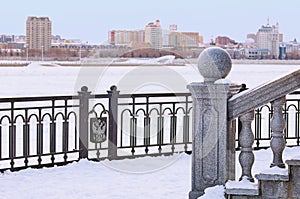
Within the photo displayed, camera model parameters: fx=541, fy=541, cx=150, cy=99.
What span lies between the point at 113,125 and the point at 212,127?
4.16 meters

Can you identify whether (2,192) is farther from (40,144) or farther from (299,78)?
(299,78)

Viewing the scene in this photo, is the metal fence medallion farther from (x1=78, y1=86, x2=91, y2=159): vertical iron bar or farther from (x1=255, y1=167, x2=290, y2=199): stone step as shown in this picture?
(x1=255, y1=167, x2=290, y2=199): stone step

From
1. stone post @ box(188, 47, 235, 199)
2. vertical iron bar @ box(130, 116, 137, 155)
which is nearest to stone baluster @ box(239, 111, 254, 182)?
stone post @ box(188, 47, 235, 199)

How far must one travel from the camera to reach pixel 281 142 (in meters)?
5.45

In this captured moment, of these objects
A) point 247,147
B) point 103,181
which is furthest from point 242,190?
point 103,181

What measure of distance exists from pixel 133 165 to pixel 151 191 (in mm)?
1923

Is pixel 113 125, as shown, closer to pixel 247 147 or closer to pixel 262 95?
pixel 247 147

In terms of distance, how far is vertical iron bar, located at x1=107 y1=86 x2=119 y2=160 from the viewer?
9852 millimetres

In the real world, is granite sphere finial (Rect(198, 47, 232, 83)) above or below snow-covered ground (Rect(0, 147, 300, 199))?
above

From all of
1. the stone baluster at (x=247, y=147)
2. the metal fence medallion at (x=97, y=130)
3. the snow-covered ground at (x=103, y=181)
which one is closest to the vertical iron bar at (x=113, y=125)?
the metal fence medallion at (x=97, y=130)

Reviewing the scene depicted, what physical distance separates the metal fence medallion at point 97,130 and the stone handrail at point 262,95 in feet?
14.2

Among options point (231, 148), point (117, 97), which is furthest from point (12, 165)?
point (231, 148)

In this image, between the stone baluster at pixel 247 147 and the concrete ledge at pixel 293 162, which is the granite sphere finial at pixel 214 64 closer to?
the stone baluster at pixel 247 147

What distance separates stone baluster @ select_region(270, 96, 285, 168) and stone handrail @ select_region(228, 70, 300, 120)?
0.32ft
